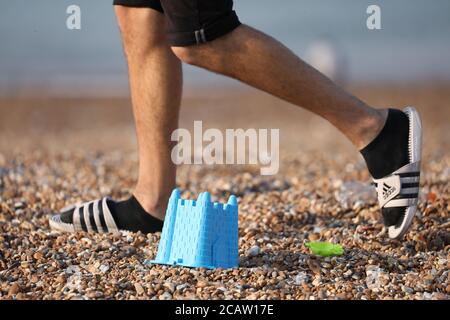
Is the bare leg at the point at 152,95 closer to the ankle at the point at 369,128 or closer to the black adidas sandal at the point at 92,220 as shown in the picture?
the black adidas sandal at the point at 92,220

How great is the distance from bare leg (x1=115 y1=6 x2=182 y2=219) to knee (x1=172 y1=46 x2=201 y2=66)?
43cm

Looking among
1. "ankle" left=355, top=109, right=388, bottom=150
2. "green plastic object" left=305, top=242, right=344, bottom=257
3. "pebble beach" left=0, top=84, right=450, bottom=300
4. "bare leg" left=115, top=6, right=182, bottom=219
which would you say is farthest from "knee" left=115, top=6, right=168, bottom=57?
"green plastic object" left=305, top=242, right=344, bottom=257

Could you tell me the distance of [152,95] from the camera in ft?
11.0

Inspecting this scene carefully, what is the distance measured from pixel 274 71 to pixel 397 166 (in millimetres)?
615

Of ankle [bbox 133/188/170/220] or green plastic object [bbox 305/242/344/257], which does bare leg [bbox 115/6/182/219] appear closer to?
ankle [bbox 133/188/170/220]

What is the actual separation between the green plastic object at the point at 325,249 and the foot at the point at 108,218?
67cm

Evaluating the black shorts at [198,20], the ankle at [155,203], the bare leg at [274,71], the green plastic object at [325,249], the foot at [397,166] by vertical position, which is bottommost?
the green plastic object at [325,249]

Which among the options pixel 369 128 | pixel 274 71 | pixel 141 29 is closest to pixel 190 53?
pixel 274 71

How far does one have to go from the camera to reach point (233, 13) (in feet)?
9.34

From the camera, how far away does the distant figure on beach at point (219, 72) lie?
286cm

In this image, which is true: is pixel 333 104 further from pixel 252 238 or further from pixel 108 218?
pixel 108 218

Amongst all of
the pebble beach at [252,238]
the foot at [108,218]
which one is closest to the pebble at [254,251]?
the pebble beach at [252,238]
